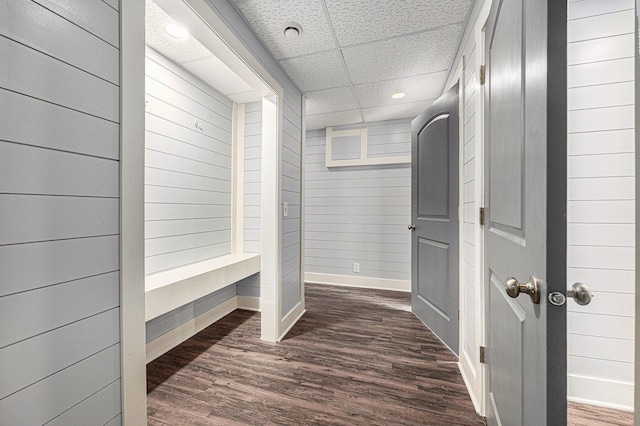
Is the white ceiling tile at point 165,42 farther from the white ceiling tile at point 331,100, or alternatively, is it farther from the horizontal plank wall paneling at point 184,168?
the white ceiling tile at point 331,100

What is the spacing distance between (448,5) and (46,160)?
2.05m

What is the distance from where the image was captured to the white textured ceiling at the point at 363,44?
157 centimetres

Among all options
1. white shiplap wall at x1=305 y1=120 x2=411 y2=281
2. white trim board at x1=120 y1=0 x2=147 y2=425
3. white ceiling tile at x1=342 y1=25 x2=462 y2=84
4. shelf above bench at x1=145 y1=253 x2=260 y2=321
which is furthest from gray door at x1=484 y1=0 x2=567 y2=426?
white shiplap wall at x1=305 y1=120 x2=411 y2=281

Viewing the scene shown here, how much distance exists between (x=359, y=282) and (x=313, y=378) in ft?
7.18

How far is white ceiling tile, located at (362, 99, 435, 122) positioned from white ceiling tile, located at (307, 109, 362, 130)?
125mm

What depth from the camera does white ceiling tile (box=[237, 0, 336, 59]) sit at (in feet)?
5.08

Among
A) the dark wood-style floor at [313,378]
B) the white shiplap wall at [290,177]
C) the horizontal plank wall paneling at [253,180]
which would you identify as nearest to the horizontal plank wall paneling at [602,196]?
the dark wood-style floor at [313,378]

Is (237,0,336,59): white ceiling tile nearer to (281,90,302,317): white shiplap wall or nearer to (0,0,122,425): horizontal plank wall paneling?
(281,90,302,317): white shiplap wall

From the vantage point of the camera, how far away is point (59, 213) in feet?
2.52

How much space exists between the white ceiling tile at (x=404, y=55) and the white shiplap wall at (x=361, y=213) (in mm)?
1343

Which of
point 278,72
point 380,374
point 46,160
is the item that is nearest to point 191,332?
point 380,374

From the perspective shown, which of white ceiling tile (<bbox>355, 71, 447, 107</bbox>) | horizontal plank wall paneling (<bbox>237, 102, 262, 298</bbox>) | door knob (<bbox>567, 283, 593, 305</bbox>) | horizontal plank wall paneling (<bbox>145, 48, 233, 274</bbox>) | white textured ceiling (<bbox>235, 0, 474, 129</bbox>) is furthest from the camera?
horizontal plank wall paneling (<bbox>237, 102, 262, 298</bbox>)

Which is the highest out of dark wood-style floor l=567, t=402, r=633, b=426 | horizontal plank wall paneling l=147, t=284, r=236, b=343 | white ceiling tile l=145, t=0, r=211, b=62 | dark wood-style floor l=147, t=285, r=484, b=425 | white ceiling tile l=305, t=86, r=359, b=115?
white ceiling tile l=305, t=86, r=359, b=115

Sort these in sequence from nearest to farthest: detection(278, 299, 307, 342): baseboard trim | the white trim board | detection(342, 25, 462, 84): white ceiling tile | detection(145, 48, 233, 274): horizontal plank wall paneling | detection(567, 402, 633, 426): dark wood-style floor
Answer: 1. the white trim board
2. detection(567, 402, 633, 426): dark wood-style floor
3. detection(342, 25, 462, 84): white ceiling tile
4. detection(145, 48, 233, 274): horizontal plank wall paneling
5. detection(278, 299, 307, 342): baseboard trim
